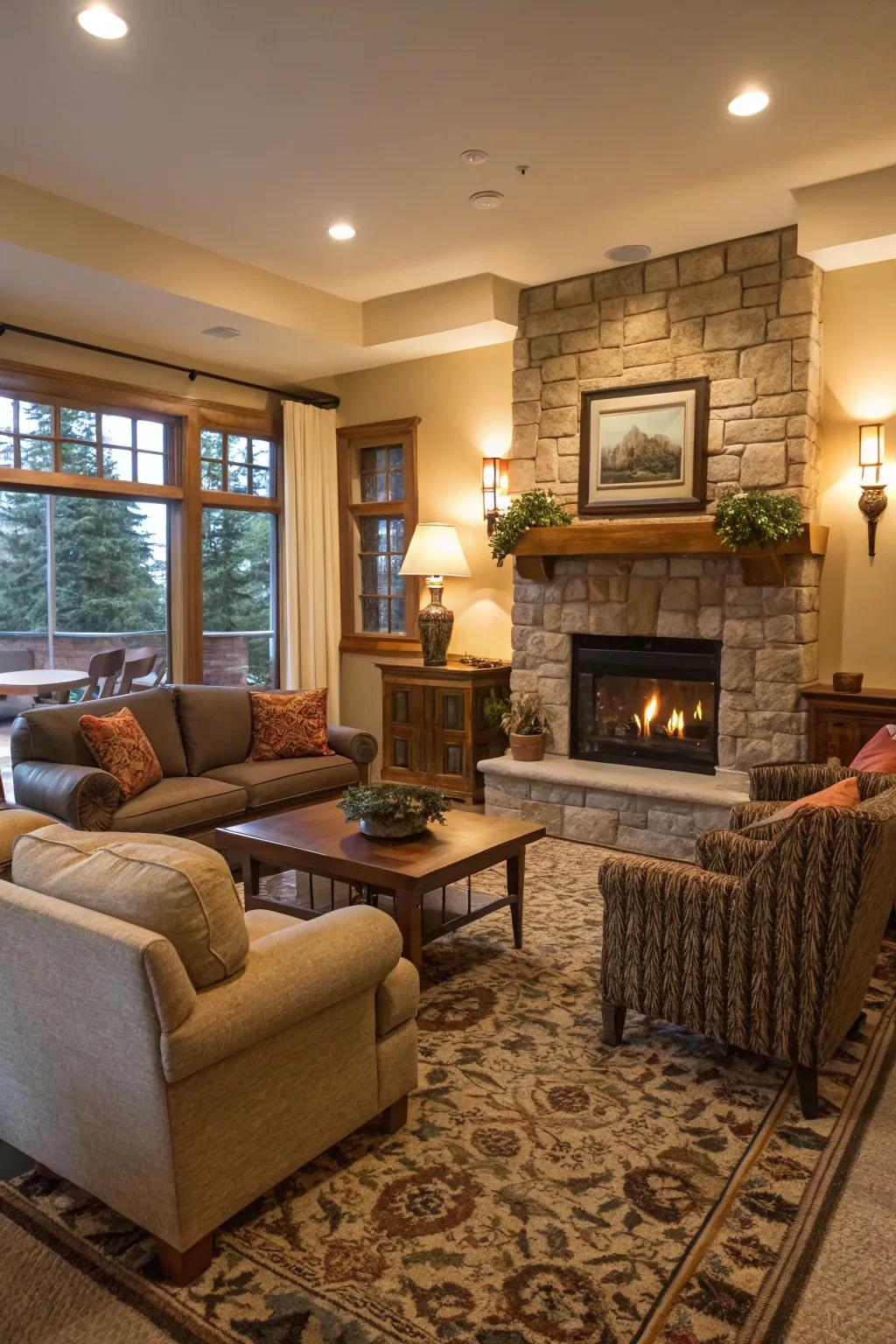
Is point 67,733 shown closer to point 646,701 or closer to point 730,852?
point 730,852

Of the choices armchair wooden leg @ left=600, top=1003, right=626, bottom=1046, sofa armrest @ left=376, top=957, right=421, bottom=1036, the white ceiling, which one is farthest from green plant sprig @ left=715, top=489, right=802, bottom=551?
sofa armrest @ left=376, top=957, right=421, bottom=1036

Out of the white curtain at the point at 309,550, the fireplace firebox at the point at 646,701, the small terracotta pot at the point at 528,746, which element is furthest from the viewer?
the white curtain at the point at 309,550

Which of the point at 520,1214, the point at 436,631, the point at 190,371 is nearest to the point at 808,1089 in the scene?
the point at 520,1214

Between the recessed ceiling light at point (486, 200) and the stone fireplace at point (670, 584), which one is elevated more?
the recessed ceiling light at point (486, 200)

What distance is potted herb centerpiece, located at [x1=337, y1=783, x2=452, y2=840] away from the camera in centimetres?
346

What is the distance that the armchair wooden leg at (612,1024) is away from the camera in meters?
2.96

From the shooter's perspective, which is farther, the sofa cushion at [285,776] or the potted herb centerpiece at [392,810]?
the sofa cushion at [285,776]

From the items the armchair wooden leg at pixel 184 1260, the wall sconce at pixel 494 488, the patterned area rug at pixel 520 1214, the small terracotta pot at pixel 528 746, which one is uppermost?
the wall sconce at pixel 494 488

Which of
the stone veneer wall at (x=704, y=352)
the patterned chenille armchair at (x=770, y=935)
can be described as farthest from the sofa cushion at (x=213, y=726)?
the patterned chenille armchair at (x=770, y=935)

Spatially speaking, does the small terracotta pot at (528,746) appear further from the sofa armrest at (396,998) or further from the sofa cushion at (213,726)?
the sofa armrest at (396,998)

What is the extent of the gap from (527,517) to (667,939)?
331 cm

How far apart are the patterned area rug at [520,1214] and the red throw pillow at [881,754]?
3.37 feet

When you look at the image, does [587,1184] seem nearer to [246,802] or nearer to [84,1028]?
[84,1028]

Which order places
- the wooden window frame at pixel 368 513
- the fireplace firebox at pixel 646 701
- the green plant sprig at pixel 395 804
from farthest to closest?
the wooden window frame at pixel 368 513
the fireplace firebox at pixel 646 701
the green plant sprig at pixel 395 804
